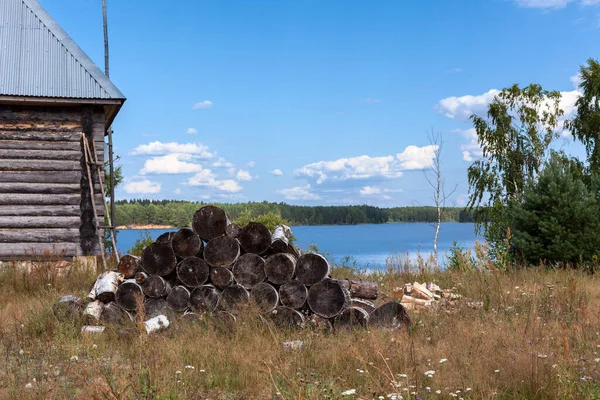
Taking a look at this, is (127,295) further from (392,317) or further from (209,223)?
(392,317)

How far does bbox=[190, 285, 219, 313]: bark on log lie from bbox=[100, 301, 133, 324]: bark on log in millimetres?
1009

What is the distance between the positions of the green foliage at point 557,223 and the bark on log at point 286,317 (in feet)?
26.5

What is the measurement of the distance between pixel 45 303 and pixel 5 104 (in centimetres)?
583

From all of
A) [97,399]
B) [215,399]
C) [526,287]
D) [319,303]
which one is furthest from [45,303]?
[526,287]

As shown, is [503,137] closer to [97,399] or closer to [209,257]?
[209,257]

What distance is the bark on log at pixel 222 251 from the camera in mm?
8016

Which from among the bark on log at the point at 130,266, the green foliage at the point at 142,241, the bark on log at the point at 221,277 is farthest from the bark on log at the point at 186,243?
the green foliage at the point at 142,241

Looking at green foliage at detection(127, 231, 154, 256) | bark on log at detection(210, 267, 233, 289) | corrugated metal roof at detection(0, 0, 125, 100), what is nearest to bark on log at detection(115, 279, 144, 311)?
bark on log at detection(210, 267, 233, 289)

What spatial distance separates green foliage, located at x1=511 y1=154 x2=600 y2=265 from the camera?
1413cm

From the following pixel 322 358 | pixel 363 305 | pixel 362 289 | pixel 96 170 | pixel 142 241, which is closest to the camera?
pixel 322 358

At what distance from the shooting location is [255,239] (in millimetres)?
8039

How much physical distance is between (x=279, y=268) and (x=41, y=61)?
8502 millimetres

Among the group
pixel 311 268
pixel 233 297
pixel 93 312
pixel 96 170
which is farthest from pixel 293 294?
pixel 96 170

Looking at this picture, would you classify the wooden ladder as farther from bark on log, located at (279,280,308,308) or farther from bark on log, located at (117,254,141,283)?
bark on log, located at (279,280,308,308)
